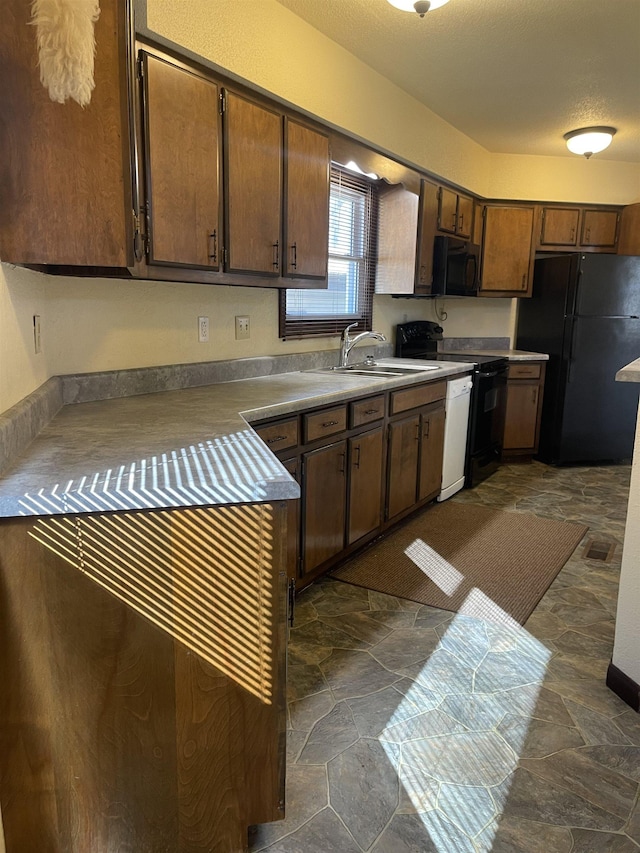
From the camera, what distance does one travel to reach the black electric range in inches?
163

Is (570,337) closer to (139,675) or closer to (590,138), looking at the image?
(590,138)

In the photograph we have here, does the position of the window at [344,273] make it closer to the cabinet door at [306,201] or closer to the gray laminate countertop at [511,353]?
the cabinet door at [306,201]

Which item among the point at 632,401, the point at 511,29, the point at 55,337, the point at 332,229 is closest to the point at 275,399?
the point at 55,337

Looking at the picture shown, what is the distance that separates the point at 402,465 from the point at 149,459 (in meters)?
2.11

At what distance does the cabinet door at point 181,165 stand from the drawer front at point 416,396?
50.5 inches

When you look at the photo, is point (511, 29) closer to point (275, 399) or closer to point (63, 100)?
point (275, 399)

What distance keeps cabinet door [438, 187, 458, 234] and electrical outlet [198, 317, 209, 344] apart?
2.26 m

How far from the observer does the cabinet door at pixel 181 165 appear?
1966 mm

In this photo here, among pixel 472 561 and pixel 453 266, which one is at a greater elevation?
pixel 453 266

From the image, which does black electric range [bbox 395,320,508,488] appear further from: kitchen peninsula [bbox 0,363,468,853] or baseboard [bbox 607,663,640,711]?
kitchen peninsula [bbox 0,363,468,853]

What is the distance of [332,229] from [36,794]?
3.17 metres

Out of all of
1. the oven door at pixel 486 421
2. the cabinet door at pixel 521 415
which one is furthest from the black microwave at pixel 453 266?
the cabinet door at pixel 521 415

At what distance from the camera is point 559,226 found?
5.11m

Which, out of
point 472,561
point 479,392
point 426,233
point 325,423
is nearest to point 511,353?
point 479,392
